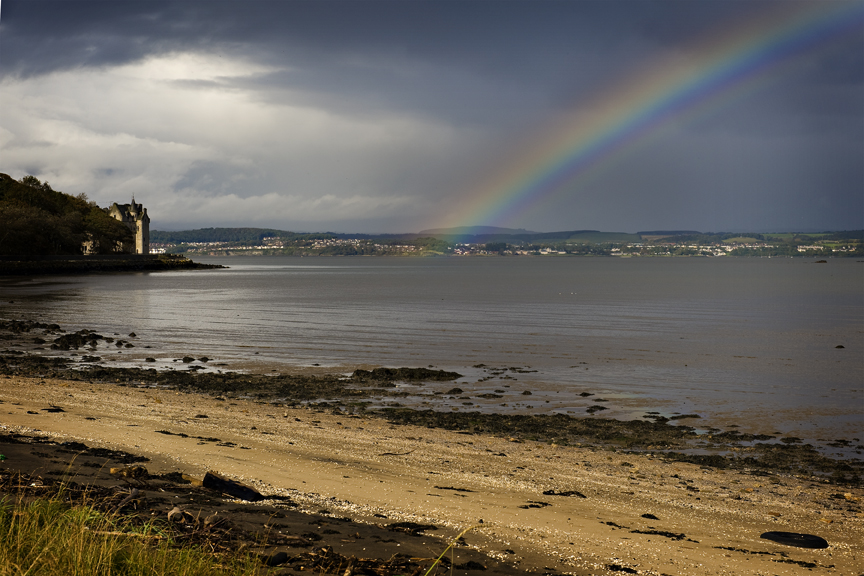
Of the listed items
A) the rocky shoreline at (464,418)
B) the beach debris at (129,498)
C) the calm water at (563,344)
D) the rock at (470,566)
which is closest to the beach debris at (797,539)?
the rock at (470,566)

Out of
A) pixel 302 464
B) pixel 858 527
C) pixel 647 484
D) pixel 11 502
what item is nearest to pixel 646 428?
pixel 647 484

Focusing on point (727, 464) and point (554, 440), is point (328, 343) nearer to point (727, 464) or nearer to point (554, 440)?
point (554, 440)

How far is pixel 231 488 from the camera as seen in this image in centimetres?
822

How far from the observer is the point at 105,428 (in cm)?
1205

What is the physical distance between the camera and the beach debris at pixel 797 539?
805cm

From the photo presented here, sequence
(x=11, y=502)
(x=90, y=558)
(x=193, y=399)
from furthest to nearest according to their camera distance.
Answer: (x=193, y=399)
(x=11, y=502)
(x=90, y=558)

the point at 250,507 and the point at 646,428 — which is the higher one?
the point at 250,507

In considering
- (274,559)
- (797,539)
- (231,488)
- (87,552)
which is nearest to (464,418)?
(231,488)

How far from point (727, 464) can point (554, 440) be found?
3.38 meters

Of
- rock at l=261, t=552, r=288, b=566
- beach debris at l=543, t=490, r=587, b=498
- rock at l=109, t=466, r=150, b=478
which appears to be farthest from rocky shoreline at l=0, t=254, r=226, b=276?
rock at l=261, t=552, r=288, b=566

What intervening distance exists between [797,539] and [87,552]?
25.0ft

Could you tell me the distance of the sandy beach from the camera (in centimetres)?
740

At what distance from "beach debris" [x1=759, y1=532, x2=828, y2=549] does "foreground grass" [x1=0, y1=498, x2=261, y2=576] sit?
20.6ft

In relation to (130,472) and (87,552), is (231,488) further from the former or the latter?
(87,552)
